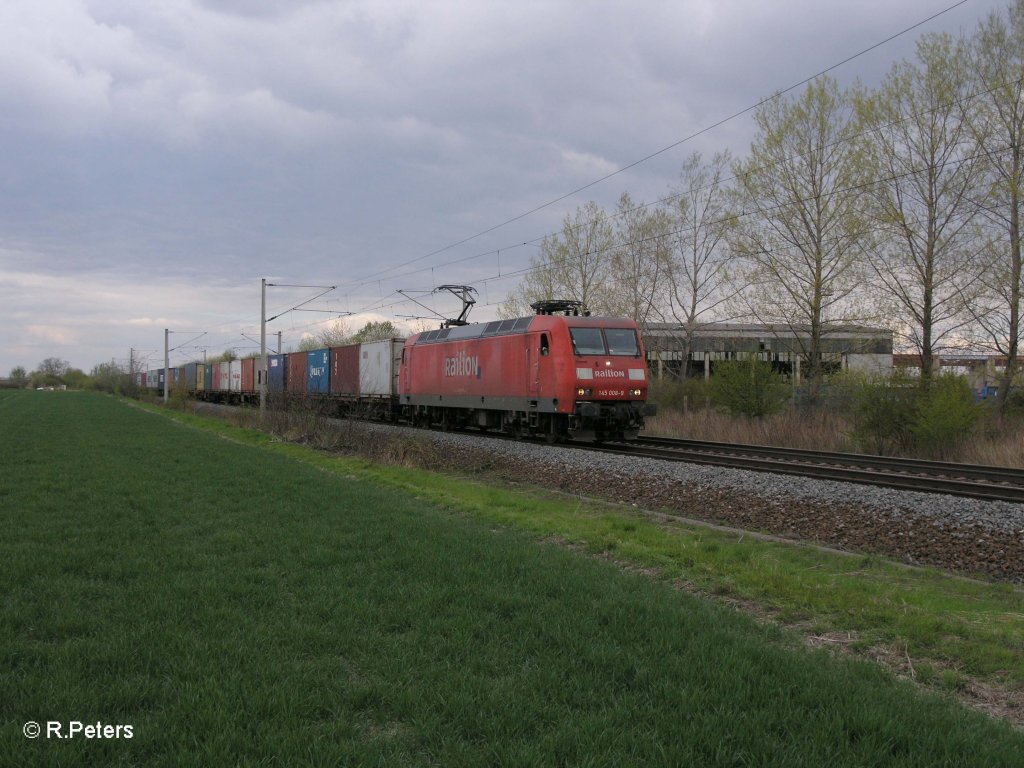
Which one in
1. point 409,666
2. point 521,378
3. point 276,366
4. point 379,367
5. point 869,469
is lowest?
point 869,469

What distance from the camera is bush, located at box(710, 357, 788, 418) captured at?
23422 millimetres

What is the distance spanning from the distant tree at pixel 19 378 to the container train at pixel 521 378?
14782cm

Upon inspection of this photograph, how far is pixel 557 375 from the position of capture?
17906 mm

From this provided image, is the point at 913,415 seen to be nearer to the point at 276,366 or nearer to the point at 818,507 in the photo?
the point at 818,507

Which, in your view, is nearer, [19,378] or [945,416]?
[945,416]

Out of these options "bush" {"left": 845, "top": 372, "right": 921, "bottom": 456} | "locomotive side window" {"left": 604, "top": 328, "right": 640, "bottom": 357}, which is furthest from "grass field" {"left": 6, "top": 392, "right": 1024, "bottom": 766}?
"bush" {"left": 845, "top": 372, "right": 921, "bottom": 456}

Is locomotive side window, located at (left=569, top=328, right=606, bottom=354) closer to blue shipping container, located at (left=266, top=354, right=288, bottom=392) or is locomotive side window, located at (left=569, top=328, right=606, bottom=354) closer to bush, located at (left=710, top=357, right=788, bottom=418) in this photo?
bush, located at (left=710, top=357, right=788, bottom=418)

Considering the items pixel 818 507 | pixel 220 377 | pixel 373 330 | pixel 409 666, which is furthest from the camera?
pixel 373 330

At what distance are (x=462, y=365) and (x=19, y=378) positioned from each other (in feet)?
522

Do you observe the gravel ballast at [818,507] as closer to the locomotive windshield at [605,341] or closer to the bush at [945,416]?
the locomotive windshield at [605,341]

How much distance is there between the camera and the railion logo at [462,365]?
22125 millimetres

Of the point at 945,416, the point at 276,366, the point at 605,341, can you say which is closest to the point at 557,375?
the point at 605,341

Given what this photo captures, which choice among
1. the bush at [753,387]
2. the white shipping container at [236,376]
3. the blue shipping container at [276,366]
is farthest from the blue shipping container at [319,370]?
the bush at [753,387]

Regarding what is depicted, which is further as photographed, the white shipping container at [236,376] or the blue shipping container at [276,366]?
the white shipping container at [236,376]
